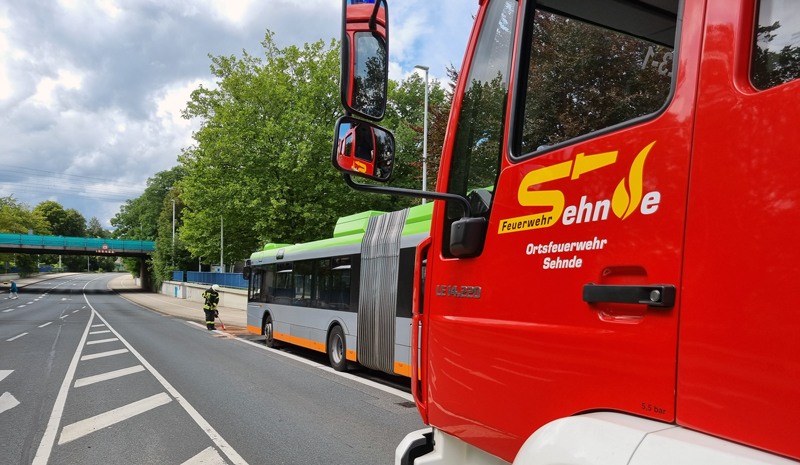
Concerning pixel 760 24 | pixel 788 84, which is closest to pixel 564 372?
pixel 788 84

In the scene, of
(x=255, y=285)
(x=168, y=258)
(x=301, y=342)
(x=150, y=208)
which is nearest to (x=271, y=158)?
(x=255, y=285)

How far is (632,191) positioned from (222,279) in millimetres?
36620

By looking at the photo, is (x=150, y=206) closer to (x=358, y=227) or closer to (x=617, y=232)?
(x=358, y=227)

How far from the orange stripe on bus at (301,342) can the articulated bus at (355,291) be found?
0.01 m

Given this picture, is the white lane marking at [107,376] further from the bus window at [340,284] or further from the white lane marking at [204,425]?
the bus window at [340,284]

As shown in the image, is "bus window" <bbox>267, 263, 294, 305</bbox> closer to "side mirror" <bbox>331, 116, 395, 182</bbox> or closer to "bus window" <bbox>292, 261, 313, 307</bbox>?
"bus window" <bbox>292, 261, 313, 307</bbox>

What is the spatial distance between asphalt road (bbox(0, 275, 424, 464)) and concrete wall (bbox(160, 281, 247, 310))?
A: 17.3 m

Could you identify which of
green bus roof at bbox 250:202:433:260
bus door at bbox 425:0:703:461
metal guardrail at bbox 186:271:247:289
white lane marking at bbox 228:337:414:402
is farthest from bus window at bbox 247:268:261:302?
bus door at bbox 425:0:703:461

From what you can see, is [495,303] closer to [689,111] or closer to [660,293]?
[660,293]

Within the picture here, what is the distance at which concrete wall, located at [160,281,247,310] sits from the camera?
102 ft

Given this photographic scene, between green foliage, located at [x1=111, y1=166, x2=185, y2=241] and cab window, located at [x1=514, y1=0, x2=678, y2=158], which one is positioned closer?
cab window, located at [x1=514, y1=0, x2=678, y2=158]

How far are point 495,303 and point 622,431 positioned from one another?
2.55ft

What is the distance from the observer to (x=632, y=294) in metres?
1.69

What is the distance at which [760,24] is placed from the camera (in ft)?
5.02
